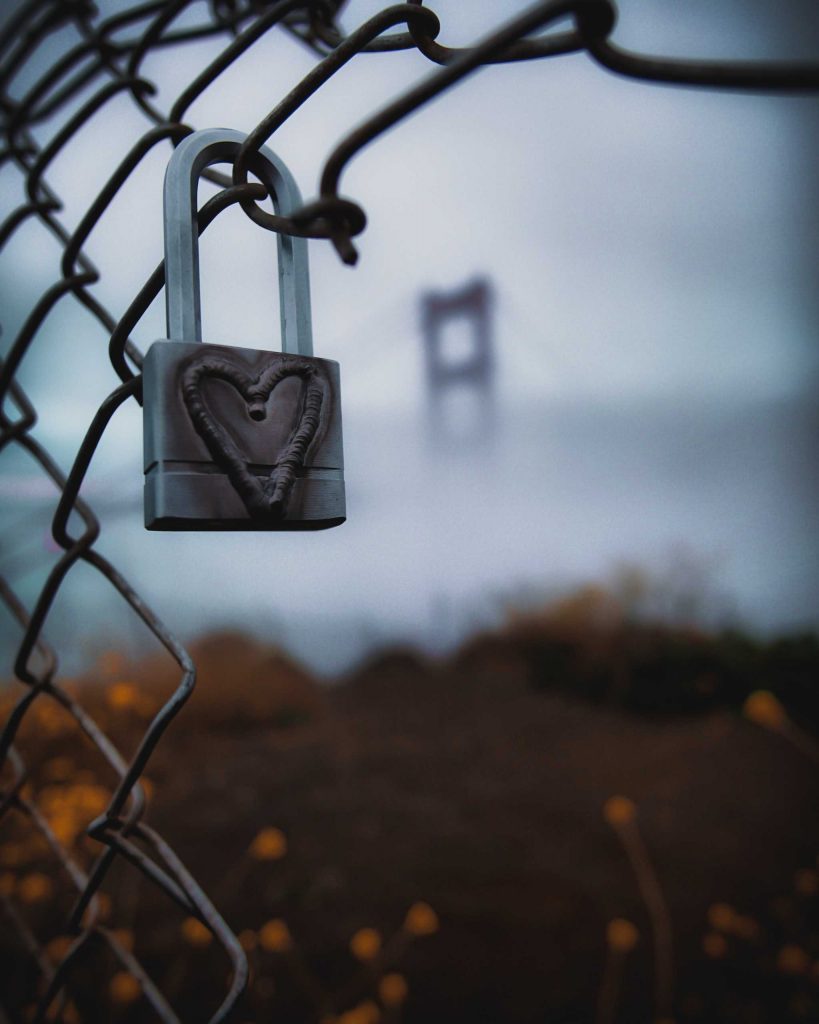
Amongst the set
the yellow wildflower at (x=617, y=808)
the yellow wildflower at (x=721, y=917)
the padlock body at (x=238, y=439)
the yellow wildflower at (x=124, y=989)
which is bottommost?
the yellow wildflower at (x=617, y=808)

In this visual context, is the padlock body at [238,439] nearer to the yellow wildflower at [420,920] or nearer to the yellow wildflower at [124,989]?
the yellow wildflower at [124,989]

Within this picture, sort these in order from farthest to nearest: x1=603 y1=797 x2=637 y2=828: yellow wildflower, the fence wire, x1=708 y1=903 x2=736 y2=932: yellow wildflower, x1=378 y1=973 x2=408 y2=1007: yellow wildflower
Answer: x1=603 y1=797 x2=637 y2=828: yellow wildflower → x1=708 y1=903 x2=736 y2=932: yellow wildflower → x1=378 y1=973 x2=408 y2=1007: yellow wildflower → the fence wire

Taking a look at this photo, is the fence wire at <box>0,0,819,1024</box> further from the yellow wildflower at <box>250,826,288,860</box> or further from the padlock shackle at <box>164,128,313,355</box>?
the yellow wildflower at <box>250,826,288,860</box>

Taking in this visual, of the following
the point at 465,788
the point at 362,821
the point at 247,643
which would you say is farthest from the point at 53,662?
the point at 247,643

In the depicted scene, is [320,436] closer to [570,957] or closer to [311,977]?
[311,977]

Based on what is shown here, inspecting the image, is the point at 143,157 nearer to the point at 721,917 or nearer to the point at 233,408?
the point at 233,408

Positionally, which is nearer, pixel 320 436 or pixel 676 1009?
pixel 320 436

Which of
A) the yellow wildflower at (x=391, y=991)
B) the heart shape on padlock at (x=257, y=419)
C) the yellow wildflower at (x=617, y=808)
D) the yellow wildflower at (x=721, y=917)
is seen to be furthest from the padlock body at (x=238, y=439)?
the yellow wildflower at (x=617, y=808)

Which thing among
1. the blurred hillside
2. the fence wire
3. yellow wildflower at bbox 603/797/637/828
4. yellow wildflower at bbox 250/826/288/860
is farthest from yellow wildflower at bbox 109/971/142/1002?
yellow wildflower at bbox 603/797/637/828
